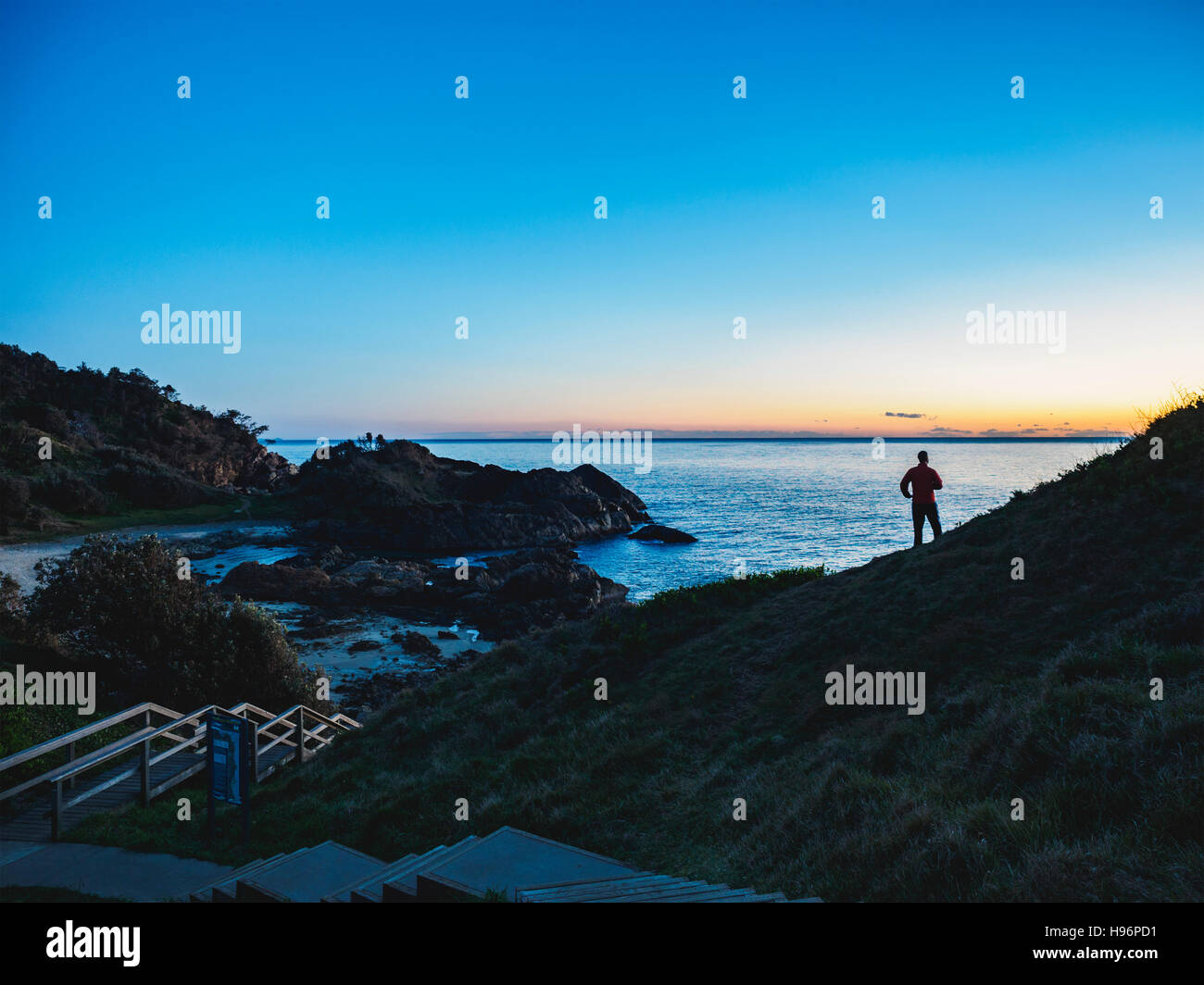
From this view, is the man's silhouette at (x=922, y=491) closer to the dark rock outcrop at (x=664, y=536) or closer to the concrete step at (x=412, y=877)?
the concrete step at (x=412, y=877)

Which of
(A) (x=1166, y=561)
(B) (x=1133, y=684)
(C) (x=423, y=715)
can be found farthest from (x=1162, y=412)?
(C) (x=423, y=715)

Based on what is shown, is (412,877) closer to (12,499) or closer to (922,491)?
(922,491)

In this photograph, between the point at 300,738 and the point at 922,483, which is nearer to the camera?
the point at 300,738

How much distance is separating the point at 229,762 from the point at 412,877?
4.80m

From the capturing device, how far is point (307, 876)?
262 inches

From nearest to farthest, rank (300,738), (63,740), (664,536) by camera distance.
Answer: (63,740)
(300,738)
(664,536)

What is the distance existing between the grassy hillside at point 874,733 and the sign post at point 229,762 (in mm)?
788

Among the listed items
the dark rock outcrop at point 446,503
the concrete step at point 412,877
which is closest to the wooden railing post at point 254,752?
the concrete step at point 412,877

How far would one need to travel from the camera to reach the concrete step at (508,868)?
5056mm

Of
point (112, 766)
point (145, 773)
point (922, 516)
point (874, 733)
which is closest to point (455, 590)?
point (112, 766)

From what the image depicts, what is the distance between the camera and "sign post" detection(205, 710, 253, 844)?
905cm

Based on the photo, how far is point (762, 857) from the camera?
7031 mm

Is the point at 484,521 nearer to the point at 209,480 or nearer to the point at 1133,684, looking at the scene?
the point at 209,480

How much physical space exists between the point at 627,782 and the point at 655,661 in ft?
16.4
